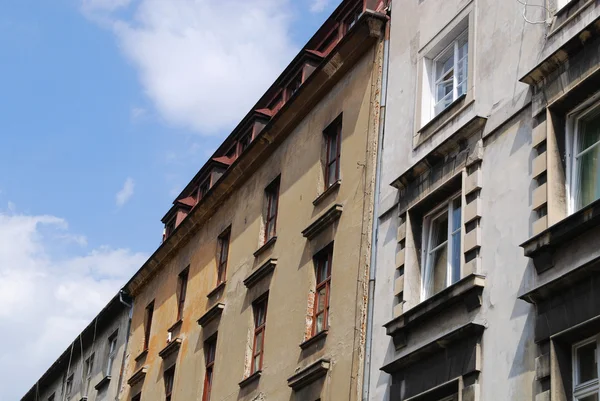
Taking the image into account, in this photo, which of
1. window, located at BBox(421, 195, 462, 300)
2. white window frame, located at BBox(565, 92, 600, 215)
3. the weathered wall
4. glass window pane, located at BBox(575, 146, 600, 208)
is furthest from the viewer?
the weathered wall

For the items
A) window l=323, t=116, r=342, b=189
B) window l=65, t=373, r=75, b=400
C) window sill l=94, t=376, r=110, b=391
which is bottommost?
window sill l=94, t=376, r=110, b=391

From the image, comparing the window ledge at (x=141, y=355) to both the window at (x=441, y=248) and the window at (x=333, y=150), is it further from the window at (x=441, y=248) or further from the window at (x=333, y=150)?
the window at (x=441, y=248)

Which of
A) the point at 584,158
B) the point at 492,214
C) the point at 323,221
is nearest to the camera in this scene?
the point at 584,158

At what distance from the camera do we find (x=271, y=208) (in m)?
24.1

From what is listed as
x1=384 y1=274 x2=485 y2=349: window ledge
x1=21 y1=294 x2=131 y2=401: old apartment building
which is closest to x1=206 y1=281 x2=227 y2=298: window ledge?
x1=21 y1=294 x2=131 y2=401: old apartment building

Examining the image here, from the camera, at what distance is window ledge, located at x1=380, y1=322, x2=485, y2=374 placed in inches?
545

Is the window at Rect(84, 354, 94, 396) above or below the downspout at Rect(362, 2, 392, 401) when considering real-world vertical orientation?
above

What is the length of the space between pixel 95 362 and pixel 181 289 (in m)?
8.71

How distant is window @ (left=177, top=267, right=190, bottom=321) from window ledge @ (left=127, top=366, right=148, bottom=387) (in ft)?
7.57

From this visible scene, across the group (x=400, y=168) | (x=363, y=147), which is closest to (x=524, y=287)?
(x=400, y=168)

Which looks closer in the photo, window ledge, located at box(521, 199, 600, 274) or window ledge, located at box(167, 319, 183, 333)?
window ledge, located at box(521, 199, 600, 274)

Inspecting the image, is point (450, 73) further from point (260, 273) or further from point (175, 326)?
point (175, 326)

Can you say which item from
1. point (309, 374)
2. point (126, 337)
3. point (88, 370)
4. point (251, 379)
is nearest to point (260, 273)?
point (251, 379)

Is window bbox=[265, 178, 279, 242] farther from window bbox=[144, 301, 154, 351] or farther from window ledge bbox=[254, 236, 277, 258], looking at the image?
window bbox=[144, 301, 154, 351]
